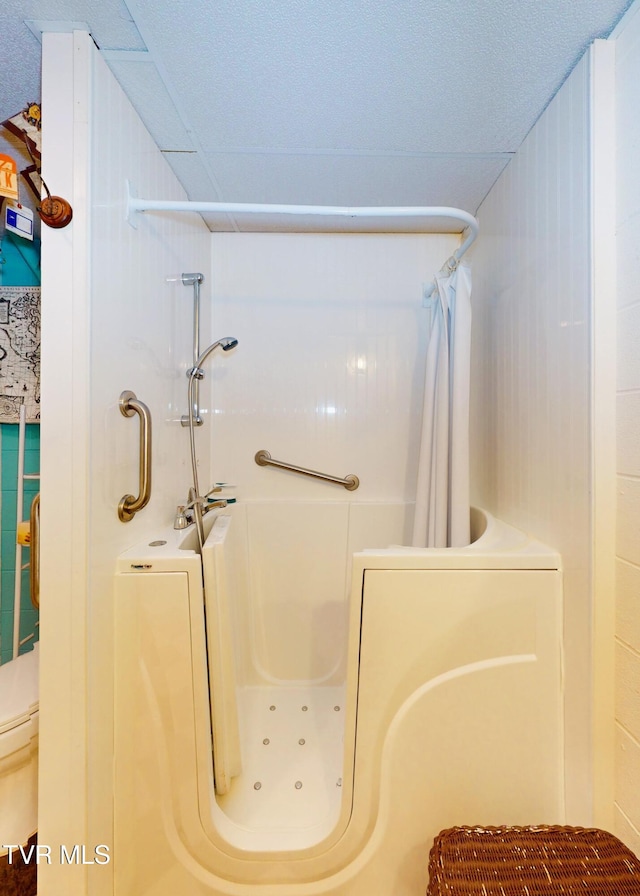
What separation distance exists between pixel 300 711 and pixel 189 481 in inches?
39.0

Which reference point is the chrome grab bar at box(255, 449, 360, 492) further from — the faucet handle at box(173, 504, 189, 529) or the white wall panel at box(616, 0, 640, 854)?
the white wall panel at box(616, 0, 640, 854)

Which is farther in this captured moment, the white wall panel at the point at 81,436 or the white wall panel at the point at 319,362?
the white wall panel at the point at 319,362

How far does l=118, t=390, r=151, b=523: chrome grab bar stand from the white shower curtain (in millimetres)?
927

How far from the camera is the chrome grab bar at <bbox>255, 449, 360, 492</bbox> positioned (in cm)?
165

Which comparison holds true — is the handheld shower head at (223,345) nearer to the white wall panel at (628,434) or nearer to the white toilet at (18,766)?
the white toilet at (18,766)

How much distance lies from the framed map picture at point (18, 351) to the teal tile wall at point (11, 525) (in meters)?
0.07

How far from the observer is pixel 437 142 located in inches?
43.6

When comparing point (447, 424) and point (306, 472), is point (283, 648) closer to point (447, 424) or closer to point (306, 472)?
point (306, 472)

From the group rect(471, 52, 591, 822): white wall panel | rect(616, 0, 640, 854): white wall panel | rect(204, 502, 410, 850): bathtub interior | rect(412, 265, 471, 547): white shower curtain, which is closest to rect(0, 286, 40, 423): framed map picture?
rect(204, 502, 410, 850): bathtub interior

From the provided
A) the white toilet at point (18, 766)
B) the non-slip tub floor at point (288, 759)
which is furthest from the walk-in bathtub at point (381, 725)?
the white toilet at point (18, 766)

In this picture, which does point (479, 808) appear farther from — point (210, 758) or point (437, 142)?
point (437, 142)

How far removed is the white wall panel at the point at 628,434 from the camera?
0.77m

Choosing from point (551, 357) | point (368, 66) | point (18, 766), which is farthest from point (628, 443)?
point (18, 766)

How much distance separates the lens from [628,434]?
2.59ft
